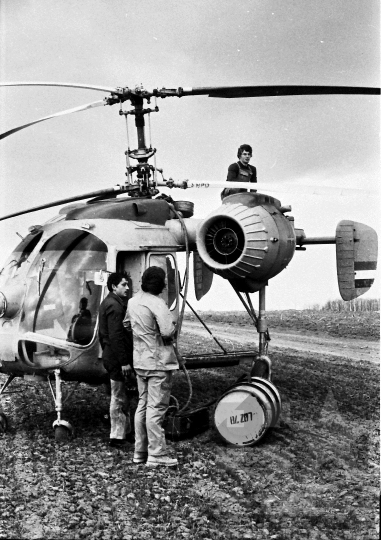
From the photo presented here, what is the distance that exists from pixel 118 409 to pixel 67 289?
151 cm

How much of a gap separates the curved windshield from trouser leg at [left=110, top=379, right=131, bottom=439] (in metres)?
0.63

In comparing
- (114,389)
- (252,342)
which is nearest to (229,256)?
(114,389)

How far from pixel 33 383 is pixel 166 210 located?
5.17 metres

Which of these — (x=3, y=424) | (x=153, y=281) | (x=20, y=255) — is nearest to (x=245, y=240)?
(x=153, y=281)

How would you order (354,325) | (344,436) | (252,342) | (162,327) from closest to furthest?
(162,327) < (344,436) < (252,342) < (354,325)

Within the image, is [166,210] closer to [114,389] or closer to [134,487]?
[114,389]

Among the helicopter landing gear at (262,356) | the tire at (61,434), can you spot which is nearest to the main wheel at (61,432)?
the tire at (61,434)

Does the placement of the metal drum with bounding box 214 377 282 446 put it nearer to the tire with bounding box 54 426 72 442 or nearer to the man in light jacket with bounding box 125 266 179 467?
the man in light jacket with bounding box 125 266 179 467

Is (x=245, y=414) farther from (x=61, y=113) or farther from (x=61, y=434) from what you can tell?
(x=61, y=113)

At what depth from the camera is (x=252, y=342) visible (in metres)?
17.9

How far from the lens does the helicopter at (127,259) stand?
24.3ft

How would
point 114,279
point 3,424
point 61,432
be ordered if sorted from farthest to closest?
point 3,424 → point 61,432 → point 114,279

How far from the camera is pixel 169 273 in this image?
8.38 m

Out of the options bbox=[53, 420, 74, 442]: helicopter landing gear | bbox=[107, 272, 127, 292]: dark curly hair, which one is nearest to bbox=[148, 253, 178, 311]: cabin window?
bbox=[107, 272, 127, 292]: dark curly hair
